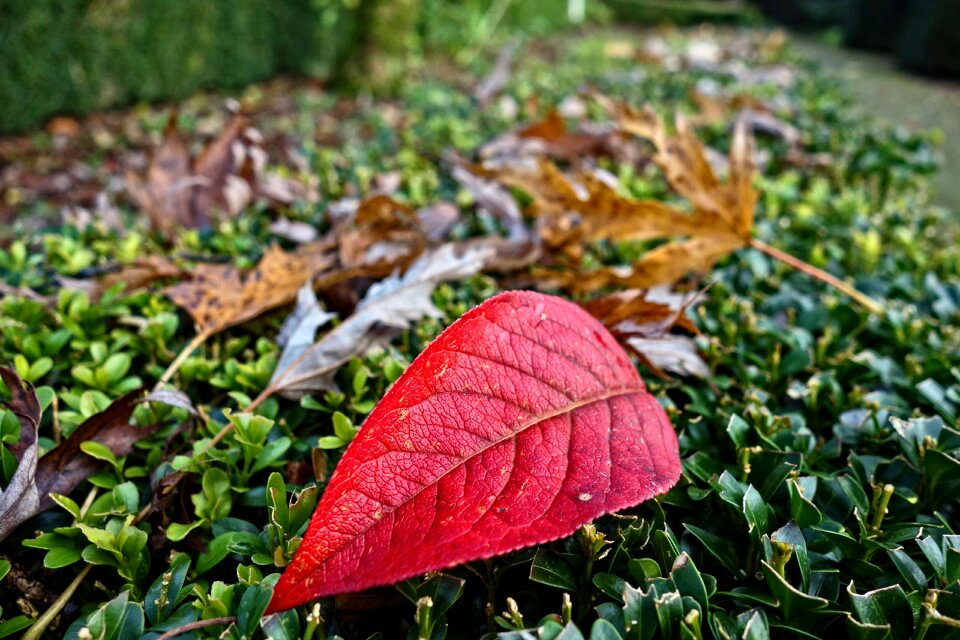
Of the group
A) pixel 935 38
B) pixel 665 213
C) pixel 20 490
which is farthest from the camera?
pixel 935 38

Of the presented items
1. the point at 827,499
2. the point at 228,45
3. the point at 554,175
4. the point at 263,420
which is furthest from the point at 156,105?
the point at 827,499

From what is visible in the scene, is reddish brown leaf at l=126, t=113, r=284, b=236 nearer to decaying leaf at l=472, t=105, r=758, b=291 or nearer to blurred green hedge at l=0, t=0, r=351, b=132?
decaying leaf at l=472, t=105, r=758, b=291

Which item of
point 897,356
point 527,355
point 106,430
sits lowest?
point 897,356

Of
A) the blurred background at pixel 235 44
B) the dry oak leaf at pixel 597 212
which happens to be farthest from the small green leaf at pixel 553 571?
the blurred background at pixel 235 44

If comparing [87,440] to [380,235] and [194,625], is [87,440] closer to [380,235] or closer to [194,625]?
[194,625]

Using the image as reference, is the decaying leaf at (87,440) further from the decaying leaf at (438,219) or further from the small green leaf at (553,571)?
the decaying leaf at (438,219)

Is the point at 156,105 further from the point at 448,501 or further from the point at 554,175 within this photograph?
the point at 448,501

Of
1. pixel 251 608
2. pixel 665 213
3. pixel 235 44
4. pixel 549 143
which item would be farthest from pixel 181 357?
pixel 235 44
